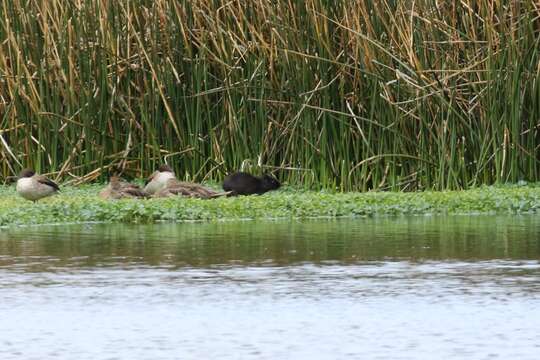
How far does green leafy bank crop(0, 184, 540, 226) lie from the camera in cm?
1274

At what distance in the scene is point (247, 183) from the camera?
15.3 meters

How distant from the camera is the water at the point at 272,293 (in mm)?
6496

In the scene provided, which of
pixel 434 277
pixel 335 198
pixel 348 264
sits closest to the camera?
pixel 434 277

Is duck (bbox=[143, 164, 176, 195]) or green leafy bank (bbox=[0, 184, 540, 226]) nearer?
green leafy bank (bbox=[0, 184, 540, 226])

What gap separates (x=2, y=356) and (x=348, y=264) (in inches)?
137

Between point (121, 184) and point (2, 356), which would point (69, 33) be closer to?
point (121, 184)

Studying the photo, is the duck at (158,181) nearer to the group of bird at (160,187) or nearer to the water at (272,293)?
the group of bird at (160,187)

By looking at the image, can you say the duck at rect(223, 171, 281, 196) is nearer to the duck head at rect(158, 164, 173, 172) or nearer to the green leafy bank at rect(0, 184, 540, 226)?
the duck head at rect(158, 164, 173, 172)

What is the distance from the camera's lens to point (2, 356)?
20.6 ft

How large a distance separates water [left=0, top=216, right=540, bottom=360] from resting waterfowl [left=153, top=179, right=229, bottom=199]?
2.43 meters

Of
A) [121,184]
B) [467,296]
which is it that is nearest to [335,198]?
[121,184]

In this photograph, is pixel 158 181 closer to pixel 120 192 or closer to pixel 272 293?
pixel 120 192

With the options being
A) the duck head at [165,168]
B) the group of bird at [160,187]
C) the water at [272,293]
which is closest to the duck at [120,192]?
the group of bird at [160,187]

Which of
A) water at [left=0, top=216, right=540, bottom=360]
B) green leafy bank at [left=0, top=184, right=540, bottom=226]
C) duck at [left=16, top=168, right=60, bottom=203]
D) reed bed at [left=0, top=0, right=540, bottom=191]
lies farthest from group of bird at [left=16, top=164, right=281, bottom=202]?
water at [left=0, top=216, right=540, bottom=360]
